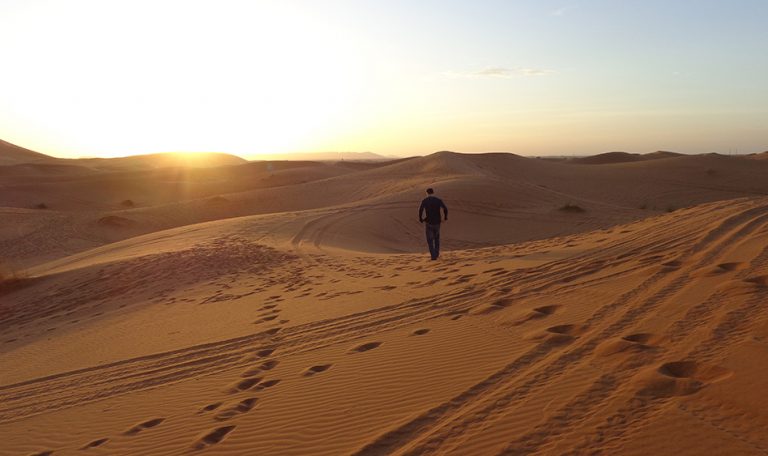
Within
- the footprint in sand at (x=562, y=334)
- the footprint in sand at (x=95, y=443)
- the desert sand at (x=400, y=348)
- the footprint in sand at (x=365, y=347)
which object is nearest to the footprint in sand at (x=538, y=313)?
the desert sand at (x=400, y=348)

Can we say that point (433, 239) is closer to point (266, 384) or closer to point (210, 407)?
point (266, 384)

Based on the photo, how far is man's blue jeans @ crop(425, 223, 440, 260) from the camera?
12.1 metres

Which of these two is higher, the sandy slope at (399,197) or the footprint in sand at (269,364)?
the sandy slope at (399,197)

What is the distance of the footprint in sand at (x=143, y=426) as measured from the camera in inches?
196

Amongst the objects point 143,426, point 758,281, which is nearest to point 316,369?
point 143,426

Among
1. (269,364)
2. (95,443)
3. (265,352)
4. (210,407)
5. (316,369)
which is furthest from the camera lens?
(265,352)

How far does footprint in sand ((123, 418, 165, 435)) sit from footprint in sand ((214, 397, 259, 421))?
1.92 ft

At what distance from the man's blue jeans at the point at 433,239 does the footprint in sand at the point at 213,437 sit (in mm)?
7852

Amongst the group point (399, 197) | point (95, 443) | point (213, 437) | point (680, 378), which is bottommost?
point (95, 443)

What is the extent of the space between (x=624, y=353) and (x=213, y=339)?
16.7 ft

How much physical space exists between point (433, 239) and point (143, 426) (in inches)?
319

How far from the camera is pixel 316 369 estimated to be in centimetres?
586

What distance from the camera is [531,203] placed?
24.6 metres

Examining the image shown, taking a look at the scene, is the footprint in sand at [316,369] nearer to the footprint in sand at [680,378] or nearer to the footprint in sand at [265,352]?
the footprint in sand at [265,352]
